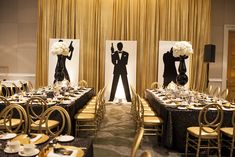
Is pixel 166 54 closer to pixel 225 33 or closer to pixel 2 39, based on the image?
pixel 225 33

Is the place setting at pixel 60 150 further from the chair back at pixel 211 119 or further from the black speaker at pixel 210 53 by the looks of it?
the black speaker at pixel 210 53

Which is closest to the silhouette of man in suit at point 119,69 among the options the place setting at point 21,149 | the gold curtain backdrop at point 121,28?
the gold curtain backdrop at point 121,28

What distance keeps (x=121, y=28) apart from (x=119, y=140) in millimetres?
5007

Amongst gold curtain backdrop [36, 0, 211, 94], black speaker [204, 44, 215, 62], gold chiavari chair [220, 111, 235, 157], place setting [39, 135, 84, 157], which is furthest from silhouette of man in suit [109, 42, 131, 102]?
place setting [39, 135, 84, 157]

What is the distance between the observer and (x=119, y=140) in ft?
18.4

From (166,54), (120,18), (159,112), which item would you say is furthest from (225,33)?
(159,112)

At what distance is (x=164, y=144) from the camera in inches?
204

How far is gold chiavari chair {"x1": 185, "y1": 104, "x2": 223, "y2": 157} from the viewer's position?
438 cm

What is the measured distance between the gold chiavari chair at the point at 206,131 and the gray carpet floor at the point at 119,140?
373mm

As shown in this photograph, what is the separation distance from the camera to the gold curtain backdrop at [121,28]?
31.9 ft

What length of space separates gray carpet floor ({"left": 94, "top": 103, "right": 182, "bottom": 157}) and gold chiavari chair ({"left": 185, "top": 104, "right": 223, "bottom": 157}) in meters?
0.37

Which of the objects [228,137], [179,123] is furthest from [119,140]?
[228,137]

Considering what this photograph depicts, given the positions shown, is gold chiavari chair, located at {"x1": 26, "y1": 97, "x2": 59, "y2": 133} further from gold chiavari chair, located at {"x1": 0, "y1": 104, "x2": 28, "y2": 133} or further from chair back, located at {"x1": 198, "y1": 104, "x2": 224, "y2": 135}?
chair back, located at {"x1": 198, "y1": 104, "x2": 224, "y2": 135}

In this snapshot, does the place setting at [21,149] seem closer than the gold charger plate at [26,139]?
Yes
